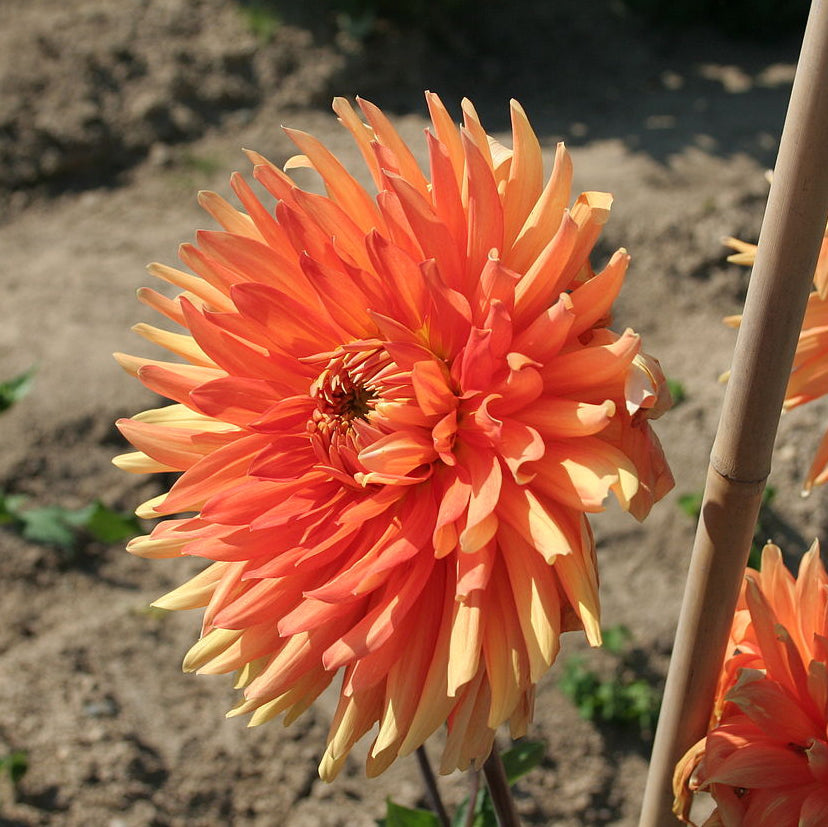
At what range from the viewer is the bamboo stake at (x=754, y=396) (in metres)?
0.66

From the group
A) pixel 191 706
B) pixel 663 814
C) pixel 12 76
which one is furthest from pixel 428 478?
pixel 12 76

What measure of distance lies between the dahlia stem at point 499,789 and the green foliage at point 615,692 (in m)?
1.16

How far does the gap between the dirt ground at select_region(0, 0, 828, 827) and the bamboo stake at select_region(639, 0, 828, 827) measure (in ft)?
4.13

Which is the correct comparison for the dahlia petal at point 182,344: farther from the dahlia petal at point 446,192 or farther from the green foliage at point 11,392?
the green foliage at point 11,392

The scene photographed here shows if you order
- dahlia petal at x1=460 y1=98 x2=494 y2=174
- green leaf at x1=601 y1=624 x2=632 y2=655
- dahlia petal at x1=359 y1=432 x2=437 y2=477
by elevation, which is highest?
dahlia petal at x1=460 y1=98 x2=494 y2=174

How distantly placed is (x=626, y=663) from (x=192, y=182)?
3025 millimetres

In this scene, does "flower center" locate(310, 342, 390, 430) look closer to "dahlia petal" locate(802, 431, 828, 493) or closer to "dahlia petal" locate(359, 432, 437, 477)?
"dahlia petal" locate(359, 432, 437, 477)

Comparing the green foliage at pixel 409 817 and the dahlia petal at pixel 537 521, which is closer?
the dahlia petal at pixel 537 521

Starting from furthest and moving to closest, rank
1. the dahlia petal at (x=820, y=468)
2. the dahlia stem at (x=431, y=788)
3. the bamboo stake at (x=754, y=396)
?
the dahlia stem at (x=431, y=788) → the dahlia petal at (x=820, y=468) → the bamboo stake at (x=754, y=396)

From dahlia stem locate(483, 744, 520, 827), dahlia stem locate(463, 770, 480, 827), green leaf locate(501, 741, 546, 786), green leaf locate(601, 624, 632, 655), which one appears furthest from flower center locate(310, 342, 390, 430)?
green leaf locate(601, 624, 632, 655)

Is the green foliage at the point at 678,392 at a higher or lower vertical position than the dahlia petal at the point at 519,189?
lower

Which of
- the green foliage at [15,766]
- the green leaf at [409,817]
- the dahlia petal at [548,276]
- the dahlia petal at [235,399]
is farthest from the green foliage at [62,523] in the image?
the dahlia petal at [548,276]

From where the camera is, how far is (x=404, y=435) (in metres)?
0.89

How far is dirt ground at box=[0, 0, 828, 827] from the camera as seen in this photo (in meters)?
2.12
